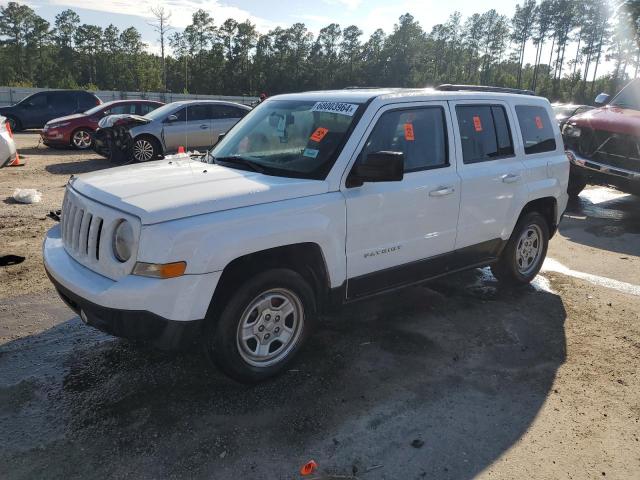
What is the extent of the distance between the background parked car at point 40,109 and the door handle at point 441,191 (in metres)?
18.4

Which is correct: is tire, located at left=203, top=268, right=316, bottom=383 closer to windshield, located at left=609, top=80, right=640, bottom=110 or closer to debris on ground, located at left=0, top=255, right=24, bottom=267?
debris on ground, located at left=0, top=255, right=24, bottom=267

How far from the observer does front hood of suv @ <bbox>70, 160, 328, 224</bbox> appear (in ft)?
9.98

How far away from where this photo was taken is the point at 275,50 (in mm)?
73750

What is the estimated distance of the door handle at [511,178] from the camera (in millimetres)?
4758

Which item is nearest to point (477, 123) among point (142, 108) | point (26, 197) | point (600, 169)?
point (600, 169)

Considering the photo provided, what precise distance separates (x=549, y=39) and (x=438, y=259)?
269 feet

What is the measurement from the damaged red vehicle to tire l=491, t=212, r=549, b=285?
3.70 m

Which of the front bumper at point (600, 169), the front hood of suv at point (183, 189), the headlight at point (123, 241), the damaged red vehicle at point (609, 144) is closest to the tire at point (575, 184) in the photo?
the damaged red vehicle at point (609, 144)

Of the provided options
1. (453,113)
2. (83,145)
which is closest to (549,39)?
(83,145)

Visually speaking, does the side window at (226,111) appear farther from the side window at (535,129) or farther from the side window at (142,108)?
the side window at (535,129)

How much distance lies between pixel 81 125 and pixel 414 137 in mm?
13413

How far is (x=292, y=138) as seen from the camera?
4031 millimetres

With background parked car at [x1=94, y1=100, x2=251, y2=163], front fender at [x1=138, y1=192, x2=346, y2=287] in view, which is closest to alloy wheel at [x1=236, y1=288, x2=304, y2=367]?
front fender at [x1=138, y1=192, x2=346, y2=287]

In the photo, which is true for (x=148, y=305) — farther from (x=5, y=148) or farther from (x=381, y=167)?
(x=5, y=148)
